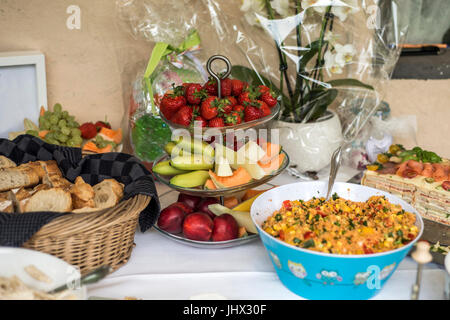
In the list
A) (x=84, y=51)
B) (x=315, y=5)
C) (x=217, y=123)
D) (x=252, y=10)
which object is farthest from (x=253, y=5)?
(x=84, y=51)

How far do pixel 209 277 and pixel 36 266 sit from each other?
340 mm

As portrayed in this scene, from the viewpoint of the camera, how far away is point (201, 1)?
4.66ft

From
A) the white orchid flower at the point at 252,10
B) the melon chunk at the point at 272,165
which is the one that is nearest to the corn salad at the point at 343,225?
the melon chunk at the point at 272,165

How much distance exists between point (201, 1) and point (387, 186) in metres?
0.85

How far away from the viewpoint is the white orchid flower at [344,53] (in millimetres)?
1304

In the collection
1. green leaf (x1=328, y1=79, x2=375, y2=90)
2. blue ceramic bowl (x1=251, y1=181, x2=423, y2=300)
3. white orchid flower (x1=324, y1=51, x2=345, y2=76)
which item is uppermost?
white orchid flower (x1=324, y1=51, x2=345, y2=76)

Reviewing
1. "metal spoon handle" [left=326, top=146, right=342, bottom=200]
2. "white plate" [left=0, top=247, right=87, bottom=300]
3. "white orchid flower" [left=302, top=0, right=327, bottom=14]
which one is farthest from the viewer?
"white orchid flower" [left=302, top=0, right=327, bottom=14]

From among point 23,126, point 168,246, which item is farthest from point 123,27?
point 168,246

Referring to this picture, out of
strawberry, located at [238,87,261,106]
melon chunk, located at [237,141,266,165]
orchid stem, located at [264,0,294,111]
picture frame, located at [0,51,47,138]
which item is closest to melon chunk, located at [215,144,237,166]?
melon chunk, located at [237,141,266,165]

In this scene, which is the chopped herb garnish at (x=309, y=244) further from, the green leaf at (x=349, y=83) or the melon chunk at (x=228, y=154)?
the green leaf at (x=349, y=83)

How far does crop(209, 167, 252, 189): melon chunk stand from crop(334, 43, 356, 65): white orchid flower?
1.81 feet

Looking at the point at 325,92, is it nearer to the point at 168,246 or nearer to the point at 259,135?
the point at 259,135

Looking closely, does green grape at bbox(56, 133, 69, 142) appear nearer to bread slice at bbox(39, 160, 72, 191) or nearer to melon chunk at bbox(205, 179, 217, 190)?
bread slice at bbox(39, 160, 72, 191)

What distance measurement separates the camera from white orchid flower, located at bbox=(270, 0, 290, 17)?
129 cm
